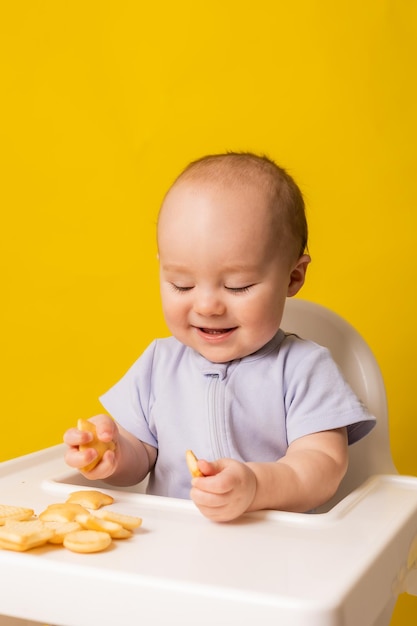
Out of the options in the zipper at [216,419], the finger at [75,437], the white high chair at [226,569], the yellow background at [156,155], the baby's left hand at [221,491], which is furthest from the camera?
the yellow background at [156,155]

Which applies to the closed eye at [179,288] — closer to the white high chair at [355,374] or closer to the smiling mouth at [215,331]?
the smiling mouth at [215,331]

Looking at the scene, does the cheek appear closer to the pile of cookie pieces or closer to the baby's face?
the baby's face

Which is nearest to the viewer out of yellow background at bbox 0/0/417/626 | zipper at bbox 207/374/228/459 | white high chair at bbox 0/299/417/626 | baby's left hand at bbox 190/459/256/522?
white high chair at bbox 0/299/417/626

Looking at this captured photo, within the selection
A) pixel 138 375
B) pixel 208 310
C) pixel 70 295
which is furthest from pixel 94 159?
pixel 208 310

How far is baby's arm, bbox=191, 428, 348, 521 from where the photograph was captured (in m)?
0.80

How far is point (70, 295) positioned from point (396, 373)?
72 centimetres

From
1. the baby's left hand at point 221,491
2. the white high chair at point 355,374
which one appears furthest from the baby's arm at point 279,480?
the white high chair at point 355,374

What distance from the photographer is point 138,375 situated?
113cm

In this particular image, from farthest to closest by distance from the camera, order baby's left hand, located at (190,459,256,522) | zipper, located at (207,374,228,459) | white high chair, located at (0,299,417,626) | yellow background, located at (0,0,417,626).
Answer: yellow background, located at (0,0,417,626), zipper, located at (207,374,228,459), baby's left hand, located at (190,459,256,522), white high chair, located at (0,299,417,626)

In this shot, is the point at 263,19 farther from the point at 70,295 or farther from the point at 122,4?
the point at 70,295

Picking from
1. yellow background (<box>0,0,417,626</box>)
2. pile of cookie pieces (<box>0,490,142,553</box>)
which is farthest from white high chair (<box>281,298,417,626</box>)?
yellow background (<box>0,0,417,626</box>)

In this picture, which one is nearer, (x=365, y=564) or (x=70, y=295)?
(x=365, y=564)

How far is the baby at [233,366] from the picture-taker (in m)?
0.98

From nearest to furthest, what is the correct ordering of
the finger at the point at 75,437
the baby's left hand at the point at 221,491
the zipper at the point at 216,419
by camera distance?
the baby's left hand at the point at 221,491
the finger at the point at 75,437
the zipper at the point at 216,419
